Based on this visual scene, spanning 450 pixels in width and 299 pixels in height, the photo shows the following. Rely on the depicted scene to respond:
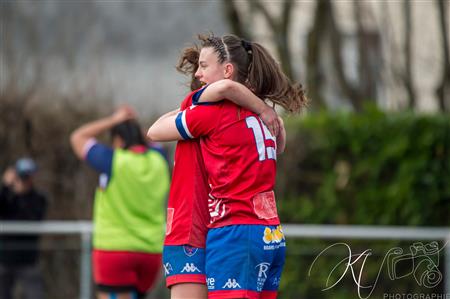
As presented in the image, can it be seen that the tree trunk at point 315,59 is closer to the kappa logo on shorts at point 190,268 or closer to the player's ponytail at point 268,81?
the player's ponytail at point 268,81

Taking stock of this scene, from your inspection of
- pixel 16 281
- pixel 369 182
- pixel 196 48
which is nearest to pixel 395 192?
pixel 369 182

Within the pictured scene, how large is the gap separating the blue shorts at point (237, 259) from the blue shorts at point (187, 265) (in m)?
0.08

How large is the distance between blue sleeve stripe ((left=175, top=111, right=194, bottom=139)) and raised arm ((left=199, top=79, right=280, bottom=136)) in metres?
0.12

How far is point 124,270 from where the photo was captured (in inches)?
318

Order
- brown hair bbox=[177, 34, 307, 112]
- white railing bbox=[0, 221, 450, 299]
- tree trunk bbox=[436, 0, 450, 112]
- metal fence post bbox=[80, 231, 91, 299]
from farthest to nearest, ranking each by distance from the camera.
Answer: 1. tree trunk bbox=[436, 0, 450, 112]
2. metal fence post bbox=[80, 231, 91, 299]
3. white railing bbox=[0, 221, 450, 299]
4. brown hair bbox=[177, 34, 307, 112]

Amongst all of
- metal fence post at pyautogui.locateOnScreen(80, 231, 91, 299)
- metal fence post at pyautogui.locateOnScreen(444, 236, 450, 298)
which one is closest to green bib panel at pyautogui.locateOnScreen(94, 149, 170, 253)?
metal fence post at pyautogui.locateOnScreen(80, 231, 91, 299)

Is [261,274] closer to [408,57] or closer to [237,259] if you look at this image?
[237,259]

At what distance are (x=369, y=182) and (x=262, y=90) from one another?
245 inches

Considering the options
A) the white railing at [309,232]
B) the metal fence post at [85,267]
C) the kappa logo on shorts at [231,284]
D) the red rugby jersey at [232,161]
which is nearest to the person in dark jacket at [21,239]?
the white railing at [309,232]

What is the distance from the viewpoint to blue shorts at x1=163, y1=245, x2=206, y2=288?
4.70 metres

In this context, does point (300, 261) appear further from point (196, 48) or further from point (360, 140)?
point (196, 48)

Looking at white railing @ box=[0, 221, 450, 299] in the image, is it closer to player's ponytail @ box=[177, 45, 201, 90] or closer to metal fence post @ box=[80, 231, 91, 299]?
metal fence post @ box=[80, 231, 91, 299]

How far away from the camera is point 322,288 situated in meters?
9.59
